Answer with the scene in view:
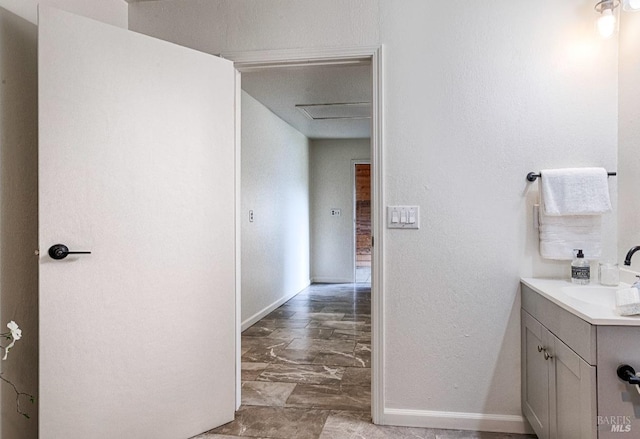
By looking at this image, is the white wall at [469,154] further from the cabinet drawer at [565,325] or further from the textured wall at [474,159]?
the cabinet drawer at [565,325]

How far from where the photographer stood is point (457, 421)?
7.57ft

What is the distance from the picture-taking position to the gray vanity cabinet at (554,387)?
145 cm

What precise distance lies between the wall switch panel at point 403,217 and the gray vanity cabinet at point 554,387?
2.28ft

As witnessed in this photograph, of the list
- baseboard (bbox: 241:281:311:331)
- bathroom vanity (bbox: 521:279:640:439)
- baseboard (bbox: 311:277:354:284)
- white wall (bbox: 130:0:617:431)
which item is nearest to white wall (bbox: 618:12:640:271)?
white wall (bbox: 130:0:617:431)

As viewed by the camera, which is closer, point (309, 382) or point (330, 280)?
point (309, 382)

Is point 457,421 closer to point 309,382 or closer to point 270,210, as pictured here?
point 309,382

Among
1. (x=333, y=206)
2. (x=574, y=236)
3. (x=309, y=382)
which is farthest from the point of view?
(x=333, y=206)

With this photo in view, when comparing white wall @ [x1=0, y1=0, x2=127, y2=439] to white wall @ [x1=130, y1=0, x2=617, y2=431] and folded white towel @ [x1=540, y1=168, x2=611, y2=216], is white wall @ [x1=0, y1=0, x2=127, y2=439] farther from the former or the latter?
folded white towel @ [x1=540, y1=168, x2=611, y2=216]

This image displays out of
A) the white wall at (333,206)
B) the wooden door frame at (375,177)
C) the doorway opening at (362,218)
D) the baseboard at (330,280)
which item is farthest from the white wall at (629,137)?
the doorway opening at (362,218)

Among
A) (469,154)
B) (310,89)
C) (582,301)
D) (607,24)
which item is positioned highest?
(310,89)

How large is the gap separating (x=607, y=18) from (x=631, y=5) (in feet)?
0.44

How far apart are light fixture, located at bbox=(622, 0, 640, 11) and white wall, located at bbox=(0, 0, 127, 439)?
259cm

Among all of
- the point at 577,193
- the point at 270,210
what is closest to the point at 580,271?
the point at 577,193

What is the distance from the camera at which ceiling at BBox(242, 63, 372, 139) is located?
146 inches
